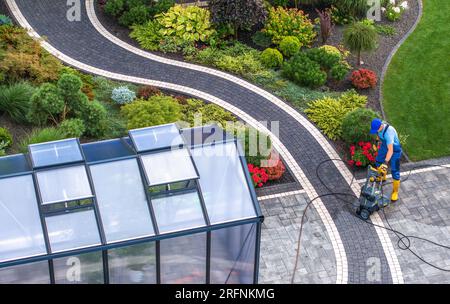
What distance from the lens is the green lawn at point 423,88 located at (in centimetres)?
2347

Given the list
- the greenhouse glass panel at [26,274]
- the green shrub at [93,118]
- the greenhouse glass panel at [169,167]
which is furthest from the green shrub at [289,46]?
the greenhouse glass panel at [26,274]

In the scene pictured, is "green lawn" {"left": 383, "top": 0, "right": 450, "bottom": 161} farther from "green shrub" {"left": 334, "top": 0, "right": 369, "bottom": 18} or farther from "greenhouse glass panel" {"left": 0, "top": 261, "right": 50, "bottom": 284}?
"greenhouse glass panel" {"left": 0, "top": 261, "right": 50, "bottom": 284}

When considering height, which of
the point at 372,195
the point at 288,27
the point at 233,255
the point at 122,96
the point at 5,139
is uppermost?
the point at 288,27

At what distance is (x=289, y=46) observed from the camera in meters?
25.9

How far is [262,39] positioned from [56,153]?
36.7 feet

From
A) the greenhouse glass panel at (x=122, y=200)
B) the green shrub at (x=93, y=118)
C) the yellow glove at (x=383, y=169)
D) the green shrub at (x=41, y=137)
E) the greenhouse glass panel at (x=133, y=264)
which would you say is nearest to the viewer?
the greenhouse glass panel at (x=122, y=200)

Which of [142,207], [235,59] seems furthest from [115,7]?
[142,207]

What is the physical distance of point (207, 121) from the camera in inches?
921

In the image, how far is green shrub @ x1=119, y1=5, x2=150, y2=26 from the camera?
26.8 meters

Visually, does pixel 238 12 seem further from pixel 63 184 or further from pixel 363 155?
pixel 63 184

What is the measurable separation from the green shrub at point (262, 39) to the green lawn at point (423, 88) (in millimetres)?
4072

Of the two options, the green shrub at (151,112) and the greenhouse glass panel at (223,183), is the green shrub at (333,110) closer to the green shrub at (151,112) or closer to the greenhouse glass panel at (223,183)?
the green shrub at (151,112)

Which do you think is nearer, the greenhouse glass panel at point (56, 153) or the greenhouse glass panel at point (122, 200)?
the greenhouse glass panel at point (122, 200)

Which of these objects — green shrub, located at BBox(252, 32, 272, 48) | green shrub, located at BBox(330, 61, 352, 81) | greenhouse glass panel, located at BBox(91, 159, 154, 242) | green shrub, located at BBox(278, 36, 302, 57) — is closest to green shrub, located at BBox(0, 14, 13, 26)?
green shrub, located at BBox(252, 32, 272, 48)
